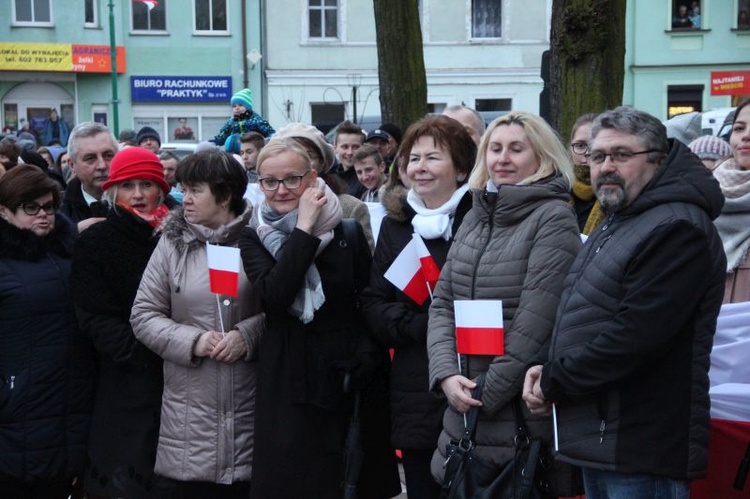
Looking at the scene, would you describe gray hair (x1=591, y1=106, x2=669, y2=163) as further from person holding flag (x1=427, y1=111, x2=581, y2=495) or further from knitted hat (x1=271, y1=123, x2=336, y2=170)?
knitted hat (x1=271, y1=123, x2=336, y2=170)

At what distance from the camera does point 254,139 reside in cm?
900

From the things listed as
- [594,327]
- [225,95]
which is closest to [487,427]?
[594,327]

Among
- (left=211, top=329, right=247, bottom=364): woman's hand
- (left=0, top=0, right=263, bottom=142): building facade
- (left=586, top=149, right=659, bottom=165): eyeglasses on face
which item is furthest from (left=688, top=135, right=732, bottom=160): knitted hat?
(left=0, top=0, right=263, bottom=142): building facade

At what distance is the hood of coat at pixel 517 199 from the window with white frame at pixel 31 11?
92.2 ft

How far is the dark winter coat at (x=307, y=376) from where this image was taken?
424 cm

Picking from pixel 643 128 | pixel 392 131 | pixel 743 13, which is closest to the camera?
pixel 643 128

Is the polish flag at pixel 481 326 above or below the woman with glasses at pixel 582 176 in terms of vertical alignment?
below

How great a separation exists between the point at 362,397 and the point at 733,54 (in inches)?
1175

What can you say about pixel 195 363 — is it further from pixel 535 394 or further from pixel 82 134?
pixel 82 134

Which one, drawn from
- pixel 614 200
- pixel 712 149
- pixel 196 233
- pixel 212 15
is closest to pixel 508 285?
pixel 614 200

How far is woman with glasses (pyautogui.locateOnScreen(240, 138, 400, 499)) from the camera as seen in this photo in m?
4.24

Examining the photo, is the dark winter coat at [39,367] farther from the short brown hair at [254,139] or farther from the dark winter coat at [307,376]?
the short brown hair at [254,139]

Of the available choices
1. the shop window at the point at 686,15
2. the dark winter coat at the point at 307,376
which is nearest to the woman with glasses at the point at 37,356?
the dark winter coat at the point at 307,376

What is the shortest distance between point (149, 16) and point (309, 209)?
27.3m
